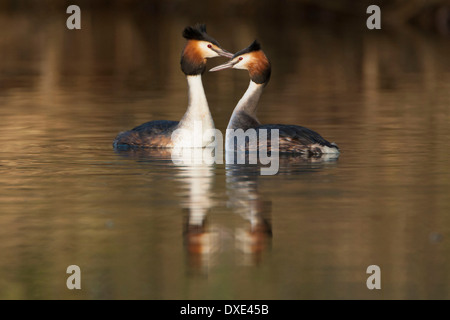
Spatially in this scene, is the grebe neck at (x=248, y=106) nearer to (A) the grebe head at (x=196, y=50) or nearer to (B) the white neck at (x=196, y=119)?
(B) the white neck at (x=196, y=119)

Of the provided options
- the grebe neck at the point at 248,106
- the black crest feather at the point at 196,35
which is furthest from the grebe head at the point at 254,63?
the black crest feather at the point at 196,35

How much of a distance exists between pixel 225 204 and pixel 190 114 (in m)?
4.37

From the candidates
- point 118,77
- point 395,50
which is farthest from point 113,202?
point 395,50

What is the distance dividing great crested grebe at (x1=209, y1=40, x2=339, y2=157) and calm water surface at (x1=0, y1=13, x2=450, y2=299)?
1.25ft

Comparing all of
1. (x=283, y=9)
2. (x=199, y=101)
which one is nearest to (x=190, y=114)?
(x=199, y=101)

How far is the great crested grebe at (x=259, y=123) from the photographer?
14.5 meters

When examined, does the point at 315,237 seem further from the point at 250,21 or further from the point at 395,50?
the point at 250,21

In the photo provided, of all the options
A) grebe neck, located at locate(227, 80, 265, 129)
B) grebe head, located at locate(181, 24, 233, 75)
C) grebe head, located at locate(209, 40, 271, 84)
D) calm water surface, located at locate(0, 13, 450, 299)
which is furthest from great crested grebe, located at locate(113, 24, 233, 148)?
calm water surface, located at locate(0, 13, 450, 299)

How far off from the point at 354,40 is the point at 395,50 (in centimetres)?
670

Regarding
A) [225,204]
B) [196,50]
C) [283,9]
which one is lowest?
[225,204]

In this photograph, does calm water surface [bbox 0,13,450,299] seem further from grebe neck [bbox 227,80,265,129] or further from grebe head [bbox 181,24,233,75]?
grebe head [bbox 181,24,233,75]

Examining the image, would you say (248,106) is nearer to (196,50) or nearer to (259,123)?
(259,123)

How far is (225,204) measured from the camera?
440 inches

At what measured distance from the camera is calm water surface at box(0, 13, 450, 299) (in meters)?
8.37
